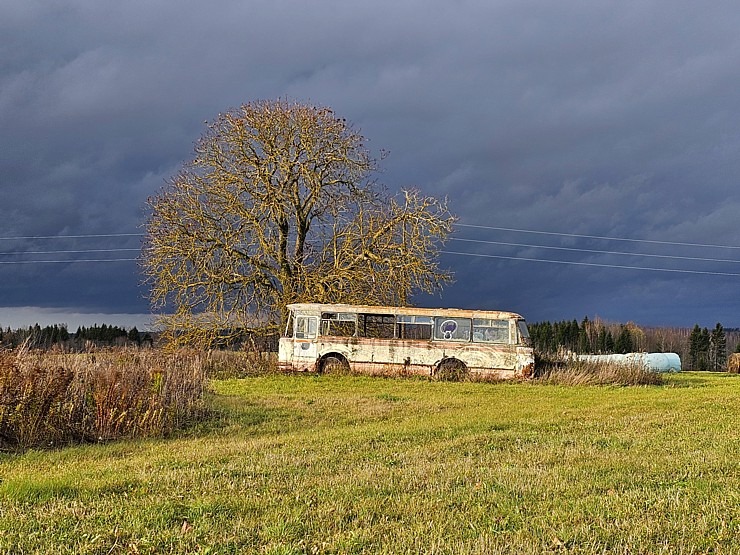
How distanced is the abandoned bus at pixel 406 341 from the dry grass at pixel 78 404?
38.1ft

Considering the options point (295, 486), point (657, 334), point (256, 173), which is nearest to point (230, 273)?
point (256, 173)

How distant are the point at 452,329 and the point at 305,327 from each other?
519 centimetres

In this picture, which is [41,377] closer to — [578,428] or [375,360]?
[578,428]

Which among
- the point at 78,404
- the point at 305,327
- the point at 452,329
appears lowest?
the point at 78,404

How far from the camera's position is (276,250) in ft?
91.5

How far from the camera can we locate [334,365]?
23.4m

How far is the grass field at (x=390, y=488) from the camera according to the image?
4.98m

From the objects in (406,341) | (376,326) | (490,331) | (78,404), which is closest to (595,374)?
(490,331)

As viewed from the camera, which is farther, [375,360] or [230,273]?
[230,273]

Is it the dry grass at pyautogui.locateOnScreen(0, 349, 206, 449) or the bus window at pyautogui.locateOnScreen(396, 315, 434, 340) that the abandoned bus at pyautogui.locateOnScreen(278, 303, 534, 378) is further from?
the dry grass at pyautogui.locateOnScreen(0, 349, 206, 449)

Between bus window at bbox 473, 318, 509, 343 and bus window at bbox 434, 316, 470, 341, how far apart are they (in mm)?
304

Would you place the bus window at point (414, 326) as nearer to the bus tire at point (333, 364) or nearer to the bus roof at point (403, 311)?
the bus roof at point (403, 311)

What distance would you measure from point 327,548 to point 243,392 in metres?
13.5

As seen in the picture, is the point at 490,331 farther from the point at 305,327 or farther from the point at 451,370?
the point at 305,327
